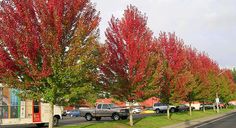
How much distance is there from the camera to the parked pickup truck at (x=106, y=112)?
37.8 metres

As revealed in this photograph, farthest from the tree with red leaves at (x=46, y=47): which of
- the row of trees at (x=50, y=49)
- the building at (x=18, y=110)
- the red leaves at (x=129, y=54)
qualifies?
the red leaves at (x=129, y=54)

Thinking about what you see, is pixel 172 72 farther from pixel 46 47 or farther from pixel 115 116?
pixel 46 47

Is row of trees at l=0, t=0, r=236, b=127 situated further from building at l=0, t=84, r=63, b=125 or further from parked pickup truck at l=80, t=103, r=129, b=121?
parked pickup truck at l=80, t=103, r=129, b=121

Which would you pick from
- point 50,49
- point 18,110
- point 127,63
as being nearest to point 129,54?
point 127,63

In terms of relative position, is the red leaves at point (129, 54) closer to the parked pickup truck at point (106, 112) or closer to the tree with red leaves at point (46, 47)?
the tree with red leaves at point (46, 47)

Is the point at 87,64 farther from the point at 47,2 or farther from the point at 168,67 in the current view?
the point at 168,67

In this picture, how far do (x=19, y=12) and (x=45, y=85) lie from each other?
339 centimetres

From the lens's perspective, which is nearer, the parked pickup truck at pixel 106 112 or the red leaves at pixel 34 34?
the red leaves at pixel 34 34

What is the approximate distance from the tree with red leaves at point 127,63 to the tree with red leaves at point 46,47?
345 inches

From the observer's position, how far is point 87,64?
17859 millimetres

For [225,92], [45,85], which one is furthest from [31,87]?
[225,92]

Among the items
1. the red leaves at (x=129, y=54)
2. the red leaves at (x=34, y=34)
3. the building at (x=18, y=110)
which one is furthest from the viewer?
the red leaves at (x=129, y=54)

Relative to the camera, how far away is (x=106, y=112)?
1507 inches

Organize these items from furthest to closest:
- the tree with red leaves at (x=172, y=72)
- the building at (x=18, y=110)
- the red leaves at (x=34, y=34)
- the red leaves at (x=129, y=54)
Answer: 1. the tree with red leaves at (x=172, y=72)
2. the red leaves at (x=129, y=54)
3. the building at (x=18, y=110)
4. the red leaves at (x=34, y=34)
